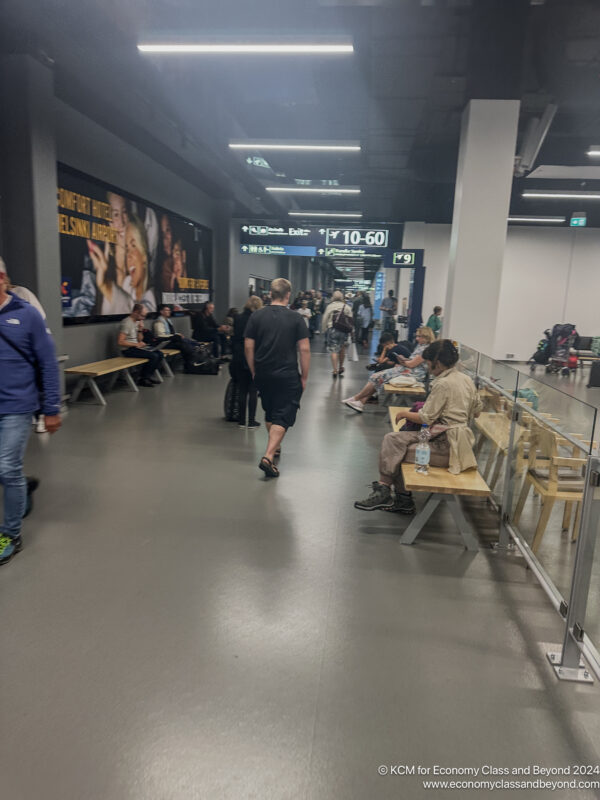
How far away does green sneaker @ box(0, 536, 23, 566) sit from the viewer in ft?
9.93

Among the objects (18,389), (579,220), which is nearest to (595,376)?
(579,220)

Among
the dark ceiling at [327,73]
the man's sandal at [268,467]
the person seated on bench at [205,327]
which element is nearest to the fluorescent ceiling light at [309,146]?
the dark ceiling at [327,73]

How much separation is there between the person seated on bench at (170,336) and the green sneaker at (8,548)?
668 cm

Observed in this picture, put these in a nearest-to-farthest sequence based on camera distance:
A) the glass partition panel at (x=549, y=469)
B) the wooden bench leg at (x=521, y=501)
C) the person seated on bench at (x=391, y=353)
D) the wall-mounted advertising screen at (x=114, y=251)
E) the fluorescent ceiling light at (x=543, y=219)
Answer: the glass partition panel at (x=549, y=469)
the wooden bench leg at (x=521, y=501)
the wall-mounted advertising screen at (x=114, y=251)
the person seated on bench at (x=391, y=353)
the fluorescent ceiling light at (x=543, y=219)

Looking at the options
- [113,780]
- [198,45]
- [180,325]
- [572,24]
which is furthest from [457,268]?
[180,325]

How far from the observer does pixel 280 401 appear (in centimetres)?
456

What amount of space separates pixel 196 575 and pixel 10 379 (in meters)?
1.39

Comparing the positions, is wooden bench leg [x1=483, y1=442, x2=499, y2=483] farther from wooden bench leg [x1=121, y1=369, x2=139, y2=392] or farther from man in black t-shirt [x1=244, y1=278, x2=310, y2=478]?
wooden bench leg [x1=121, y1=369, x2=139, y2=392]

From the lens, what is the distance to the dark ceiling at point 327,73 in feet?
17.8

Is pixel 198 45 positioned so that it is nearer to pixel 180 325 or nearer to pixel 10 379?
pixel 10 379

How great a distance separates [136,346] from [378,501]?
18.6ft

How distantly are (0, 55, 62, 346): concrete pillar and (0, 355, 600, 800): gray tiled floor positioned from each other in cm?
280

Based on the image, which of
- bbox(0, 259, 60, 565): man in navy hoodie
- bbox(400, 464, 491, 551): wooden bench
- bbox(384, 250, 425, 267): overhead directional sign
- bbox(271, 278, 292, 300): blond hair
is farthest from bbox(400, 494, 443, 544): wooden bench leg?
bbox(384, 250, 425, 267): overhead directional sign

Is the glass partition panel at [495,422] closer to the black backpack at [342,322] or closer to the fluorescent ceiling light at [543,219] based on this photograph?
the black backpack at [342,322]
